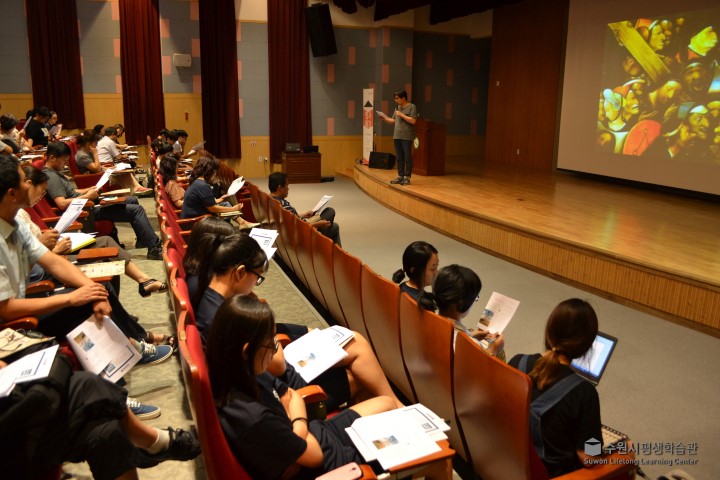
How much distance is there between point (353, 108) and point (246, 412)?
995cm

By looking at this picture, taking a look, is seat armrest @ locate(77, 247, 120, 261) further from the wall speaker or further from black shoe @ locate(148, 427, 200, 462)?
the wall speaker

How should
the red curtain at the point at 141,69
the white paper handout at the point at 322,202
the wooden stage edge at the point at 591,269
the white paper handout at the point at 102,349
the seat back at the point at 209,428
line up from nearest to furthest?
1. the seat back at the point at 209,428
2. the white paper handout at the point at 102,349
3. the wooden stage edge at the point at 591,269
4. the white paper handout at the point at 322,202
5. the red curtain at the point at 141,69

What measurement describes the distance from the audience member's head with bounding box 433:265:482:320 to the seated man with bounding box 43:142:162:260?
3.28 meters

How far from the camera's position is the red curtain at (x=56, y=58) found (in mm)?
9117

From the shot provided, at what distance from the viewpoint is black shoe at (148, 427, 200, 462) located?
1776mm

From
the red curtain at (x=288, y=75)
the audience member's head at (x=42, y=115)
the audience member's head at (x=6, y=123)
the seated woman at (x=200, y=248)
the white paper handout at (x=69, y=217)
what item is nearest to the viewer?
the seated woman at (x=200, y=248)

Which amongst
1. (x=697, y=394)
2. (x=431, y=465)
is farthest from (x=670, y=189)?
(x=431, y=465)

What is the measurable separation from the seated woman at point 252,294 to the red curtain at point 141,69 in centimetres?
864

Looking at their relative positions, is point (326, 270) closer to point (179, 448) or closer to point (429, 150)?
point (179, 448)

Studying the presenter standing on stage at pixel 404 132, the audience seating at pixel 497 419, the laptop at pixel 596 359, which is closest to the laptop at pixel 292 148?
the presenter standing on stage at pixel 404 132

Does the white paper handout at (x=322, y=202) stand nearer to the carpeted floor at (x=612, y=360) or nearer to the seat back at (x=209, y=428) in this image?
the carpeted floor at (x=612, y=360)

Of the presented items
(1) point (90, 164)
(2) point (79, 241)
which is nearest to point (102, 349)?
(2) point (79, 241)

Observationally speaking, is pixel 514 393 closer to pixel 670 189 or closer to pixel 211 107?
pixel 670 189

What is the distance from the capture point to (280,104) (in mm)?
10336
